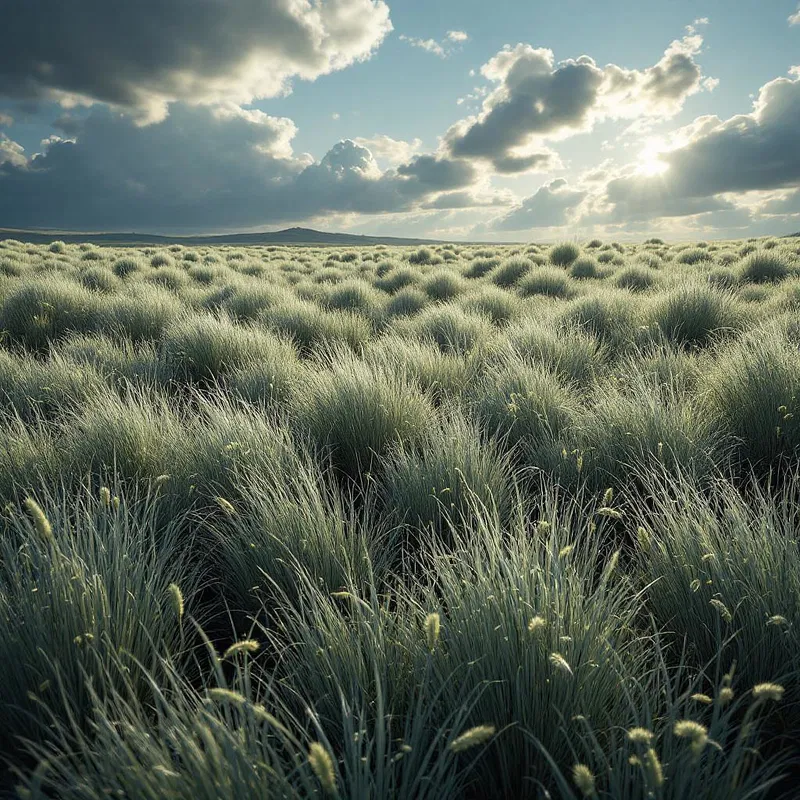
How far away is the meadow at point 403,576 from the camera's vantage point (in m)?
1.06

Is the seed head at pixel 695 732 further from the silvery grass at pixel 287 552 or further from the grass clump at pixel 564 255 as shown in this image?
the grass clump at pixel 564 255

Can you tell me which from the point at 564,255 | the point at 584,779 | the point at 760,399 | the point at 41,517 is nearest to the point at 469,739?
the point at 584,779

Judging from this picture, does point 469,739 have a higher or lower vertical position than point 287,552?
higher

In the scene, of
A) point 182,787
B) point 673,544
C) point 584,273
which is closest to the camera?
point 182,787

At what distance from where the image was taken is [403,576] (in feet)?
6.56

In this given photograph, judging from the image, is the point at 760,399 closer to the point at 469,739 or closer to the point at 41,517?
the point at 469,739

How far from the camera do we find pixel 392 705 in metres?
1.27

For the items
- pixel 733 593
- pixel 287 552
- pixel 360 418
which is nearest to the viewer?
pixel 733 593

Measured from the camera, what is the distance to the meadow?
1063 mm

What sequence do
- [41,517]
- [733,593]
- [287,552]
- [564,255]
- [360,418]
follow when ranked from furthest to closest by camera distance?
1. [564,255]
2. [360,418]
3. [287,552]
4. [733,593]
5. [41,517]

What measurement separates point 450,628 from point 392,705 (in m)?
0.24

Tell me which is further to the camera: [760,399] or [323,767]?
[760,399]

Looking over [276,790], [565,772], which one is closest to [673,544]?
[565,772]

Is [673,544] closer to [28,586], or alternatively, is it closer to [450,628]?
[450,628]
